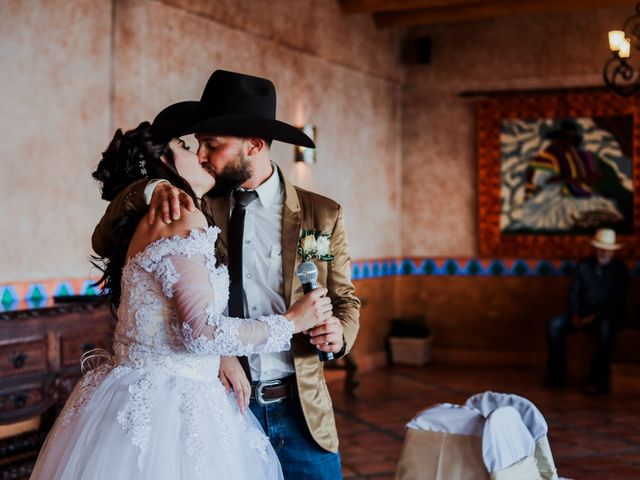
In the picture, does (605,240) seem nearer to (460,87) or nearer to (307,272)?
(460,87)

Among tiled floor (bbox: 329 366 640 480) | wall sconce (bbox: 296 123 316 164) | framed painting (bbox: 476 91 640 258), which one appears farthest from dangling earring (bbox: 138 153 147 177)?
framed painting (bbox: 476 91 640 258)

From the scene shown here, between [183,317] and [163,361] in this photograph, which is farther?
[163,361]

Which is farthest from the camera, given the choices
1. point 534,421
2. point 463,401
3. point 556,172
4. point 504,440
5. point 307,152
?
point 556,172

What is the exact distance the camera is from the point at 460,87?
393 inches

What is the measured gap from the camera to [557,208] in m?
9.53

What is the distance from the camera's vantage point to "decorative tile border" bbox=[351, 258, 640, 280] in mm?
9492

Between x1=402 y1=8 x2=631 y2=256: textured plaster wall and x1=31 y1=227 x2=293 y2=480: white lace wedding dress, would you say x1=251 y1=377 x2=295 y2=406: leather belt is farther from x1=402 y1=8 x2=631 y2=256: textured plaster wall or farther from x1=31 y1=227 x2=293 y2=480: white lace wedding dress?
x1=402 y1=8 x2=631 y2=256: textured plaster wall

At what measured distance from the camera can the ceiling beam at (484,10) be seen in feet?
29.4

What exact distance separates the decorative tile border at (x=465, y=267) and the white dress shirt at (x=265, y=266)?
6.36 m

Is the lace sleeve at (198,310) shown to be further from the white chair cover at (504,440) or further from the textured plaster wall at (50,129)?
the textured plaster wall at (50,129)

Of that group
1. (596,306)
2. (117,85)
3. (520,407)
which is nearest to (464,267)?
(596,306)

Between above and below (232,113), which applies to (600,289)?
below

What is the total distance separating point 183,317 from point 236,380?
1.32 ft

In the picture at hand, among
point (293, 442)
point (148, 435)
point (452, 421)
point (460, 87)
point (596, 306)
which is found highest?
point (460, 87)
